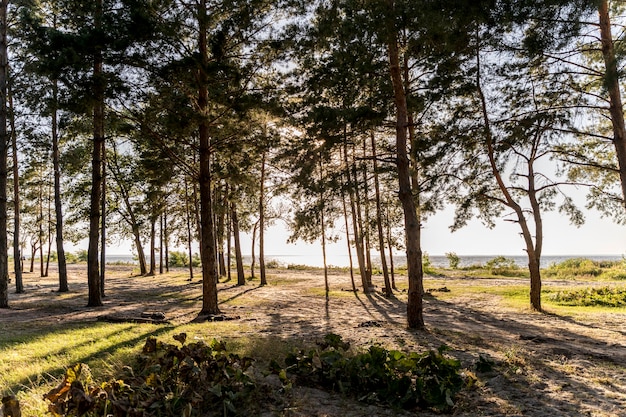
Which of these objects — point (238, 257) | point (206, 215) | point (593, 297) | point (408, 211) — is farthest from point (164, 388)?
point (238, 257)

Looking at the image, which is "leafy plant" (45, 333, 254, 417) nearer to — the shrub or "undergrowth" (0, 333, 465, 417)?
"undergrowth" (0, 333, 465, 417)

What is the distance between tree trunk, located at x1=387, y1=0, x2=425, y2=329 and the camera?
9492 mm

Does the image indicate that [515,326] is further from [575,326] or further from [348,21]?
[348,21]

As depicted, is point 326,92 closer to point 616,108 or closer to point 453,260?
point 616,108

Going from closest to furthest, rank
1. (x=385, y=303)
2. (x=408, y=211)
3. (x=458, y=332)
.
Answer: (x=458, y=332) → (x=408, y=211) → (x=385, y=303)

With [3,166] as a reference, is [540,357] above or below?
below

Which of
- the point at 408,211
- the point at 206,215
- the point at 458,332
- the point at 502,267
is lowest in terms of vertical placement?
the point at 502,267

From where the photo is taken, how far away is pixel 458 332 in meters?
9.28

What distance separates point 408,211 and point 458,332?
2.86 meters

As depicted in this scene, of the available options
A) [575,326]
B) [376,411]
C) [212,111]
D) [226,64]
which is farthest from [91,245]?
[575,326]

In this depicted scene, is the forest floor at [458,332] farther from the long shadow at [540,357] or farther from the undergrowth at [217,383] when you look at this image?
the undergrowth at [217,383]

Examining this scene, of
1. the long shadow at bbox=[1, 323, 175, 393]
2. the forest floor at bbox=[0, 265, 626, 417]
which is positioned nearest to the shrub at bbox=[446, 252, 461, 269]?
the forest floor at bbox=[0, 265, 626, 417]

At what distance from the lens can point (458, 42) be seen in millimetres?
9125

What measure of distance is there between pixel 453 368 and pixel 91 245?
1212cm
